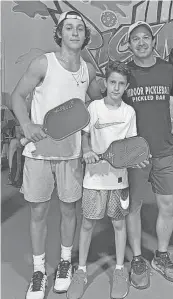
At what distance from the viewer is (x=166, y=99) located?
2.11 m

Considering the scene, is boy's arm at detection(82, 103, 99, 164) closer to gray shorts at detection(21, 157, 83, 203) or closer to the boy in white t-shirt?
the boy in white t-shirt

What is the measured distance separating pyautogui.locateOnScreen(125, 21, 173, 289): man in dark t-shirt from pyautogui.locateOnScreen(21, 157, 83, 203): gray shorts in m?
0.35

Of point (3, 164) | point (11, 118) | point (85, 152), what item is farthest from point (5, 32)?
point (85, 152)

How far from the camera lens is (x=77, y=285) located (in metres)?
2.06

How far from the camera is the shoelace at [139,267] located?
7.15 feet

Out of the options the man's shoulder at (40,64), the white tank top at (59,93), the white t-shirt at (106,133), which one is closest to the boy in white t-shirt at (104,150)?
the white t-shirt at (106,133)

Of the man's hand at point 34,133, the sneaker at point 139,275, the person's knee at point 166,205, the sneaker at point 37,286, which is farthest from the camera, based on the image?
the person's knee at point 166,205

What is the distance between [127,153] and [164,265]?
35.1 inches

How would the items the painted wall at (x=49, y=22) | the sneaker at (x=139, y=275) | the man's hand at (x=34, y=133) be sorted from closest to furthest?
the man's hand at (x=34, y=133) < the sneaker at (x=139, y=275) < the painted wall at (x=49, y=22)

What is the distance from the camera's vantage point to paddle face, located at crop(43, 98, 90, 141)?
1.84m

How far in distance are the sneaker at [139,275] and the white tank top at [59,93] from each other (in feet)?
2.61

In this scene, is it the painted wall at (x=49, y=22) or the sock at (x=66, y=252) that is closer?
the sock at (x=66, y=252)

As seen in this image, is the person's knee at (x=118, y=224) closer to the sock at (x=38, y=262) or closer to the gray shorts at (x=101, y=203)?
the gray shorts at (x=101, y=203)

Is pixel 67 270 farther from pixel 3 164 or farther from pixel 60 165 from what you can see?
pixel 3 164
